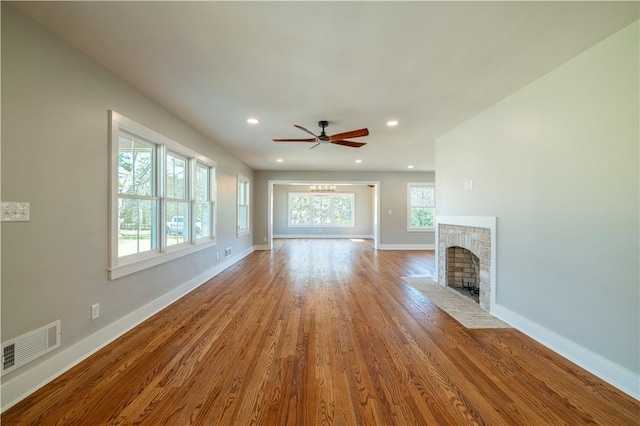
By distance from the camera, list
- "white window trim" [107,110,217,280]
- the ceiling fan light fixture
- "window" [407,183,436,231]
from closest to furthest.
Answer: "white window trim" [107,110,217,280] < "window" [407,183,436,231] < the ceiling fan light fixture

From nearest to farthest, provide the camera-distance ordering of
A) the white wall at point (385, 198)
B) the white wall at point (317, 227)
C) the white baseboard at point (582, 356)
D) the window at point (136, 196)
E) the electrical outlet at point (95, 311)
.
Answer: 1. the white baseboard at point (582, 356)
2. the electrical outlet at point (95, 311)
3. the window at point (136, 196)
4. the white wall at point (385, 198)
5. the white wall at point (317, 227)

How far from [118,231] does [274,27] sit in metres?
2.34

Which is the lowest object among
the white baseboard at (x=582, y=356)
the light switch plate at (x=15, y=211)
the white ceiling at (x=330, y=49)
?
the white baseboard at (x=582, y=356)

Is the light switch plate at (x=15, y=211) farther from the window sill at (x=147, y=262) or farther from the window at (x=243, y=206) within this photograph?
the window at (x=243, y=206)

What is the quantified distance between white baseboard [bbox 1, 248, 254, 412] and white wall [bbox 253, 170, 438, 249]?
5016 millimetres

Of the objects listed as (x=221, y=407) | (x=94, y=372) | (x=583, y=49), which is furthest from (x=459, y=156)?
(x=94, y=372)

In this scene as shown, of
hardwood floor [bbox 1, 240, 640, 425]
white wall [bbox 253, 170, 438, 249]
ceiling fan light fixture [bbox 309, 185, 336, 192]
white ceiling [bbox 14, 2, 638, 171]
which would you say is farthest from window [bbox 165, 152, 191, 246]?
ceiling fan light fixture [bbox 309, 185, 336, 192]

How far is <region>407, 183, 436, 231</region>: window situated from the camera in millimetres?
8555

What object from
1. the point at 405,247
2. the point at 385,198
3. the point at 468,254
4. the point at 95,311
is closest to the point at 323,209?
the point at 385,198

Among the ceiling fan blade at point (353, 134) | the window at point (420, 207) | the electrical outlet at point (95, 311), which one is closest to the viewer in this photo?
the electrical outlet at point (95, 311)

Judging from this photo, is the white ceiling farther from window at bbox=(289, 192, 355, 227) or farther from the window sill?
window at bbox=(289, 192, 355, 227)

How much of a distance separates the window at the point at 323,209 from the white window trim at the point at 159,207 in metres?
Answer: 7.37

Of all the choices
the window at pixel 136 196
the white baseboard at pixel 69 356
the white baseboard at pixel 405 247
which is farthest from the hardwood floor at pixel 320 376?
the white baseboard at pixel 405 247

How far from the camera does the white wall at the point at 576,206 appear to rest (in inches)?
72.4
